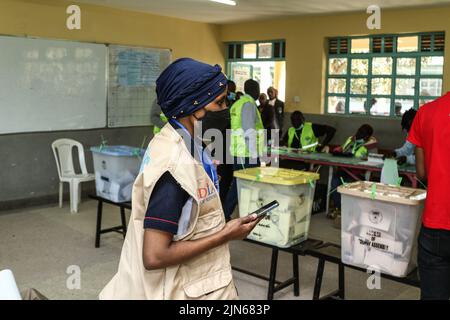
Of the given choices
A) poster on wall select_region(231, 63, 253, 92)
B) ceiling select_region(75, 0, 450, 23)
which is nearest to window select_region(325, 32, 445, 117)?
ceiling select_region(75, 0, 450, 23)

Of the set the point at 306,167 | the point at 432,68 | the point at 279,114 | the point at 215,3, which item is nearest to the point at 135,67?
the point at 215,3

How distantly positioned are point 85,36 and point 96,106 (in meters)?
0.91

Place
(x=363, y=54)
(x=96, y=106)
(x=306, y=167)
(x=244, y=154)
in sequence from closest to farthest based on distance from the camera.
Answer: (x=244, y=154) → (x=306, y=167) → (x=96, y=106) → (x=363, y=54)

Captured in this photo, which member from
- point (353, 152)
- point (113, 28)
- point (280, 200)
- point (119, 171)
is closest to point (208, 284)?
point (280, 200)

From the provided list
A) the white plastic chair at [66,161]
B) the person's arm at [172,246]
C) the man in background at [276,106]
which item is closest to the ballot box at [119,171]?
the white plastic chair at [66,161]

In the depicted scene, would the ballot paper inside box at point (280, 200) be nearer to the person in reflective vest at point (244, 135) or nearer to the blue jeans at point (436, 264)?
the blue jeans at point (436, 264)

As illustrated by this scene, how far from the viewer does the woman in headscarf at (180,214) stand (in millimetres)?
1318

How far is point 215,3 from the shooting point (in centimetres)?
655

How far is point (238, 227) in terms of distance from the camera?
4.68 feet

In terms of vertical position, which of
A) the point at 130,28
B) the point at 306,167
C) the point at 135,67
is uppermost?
the point at 130,28

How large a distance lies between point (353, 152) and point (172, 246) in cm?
497

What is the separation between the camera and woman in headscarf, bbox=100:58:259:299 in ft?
4.33

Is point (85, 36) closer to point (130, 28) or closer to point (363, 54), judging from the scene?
point (130, 28)

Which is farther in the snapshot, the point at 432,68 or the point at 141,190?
the point at 432,68
